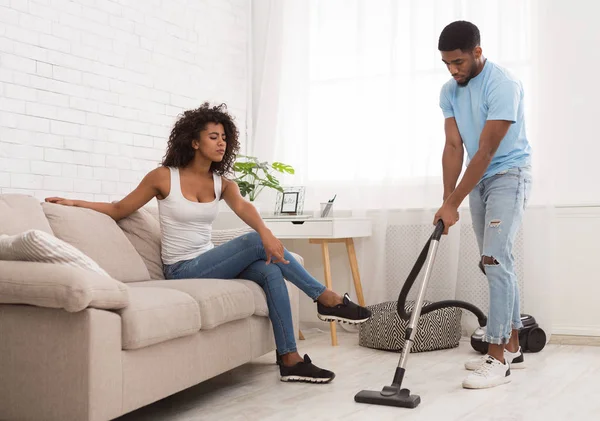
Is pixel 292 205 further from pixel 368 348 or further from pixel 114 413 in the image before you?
pixel 114 413

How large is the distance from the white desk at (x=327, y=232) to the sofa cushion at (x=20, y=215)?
1.65m

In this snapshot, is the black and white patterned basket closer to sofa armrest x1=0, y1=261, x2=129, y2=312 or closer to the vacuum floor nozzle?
the vacuum floor nozzle

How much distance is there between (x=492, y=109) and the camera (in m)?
2.89

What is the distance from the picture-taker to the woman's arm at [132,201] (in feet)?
10.0

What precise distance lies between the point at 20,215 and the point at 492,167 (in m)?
1.86

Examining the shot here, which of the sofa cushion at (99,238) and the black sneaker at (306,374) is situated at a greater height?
the sofa cushion at (99,238)

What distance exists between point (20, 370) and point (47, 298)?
0.25 m

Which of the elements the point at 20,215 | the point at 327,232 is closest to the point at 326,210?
the point at 327,232

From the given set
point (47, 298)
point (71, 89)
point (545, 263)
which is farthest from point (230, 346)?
point (545, 263)

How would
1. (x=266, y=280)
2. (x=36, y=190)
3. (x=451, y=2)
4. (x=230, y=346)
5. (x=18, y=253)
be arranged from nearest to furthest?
(x=18, y=253)
(x=230, y=346)
(x=266, y=280)
(x=36, y=190)
(x=451, y=2)

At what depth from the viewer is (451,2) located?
4375 millimetres

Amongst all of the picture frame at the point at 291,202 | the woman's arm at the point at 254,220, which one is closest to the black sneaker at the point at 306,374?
the woman's arm at the point at 254,220

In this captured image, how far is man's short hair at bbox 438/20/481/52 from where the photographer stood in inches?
113

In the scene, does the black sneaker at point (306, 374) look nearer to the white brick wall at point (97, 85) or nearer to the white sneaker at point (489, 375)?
the white sneaker at point (489, 375)
